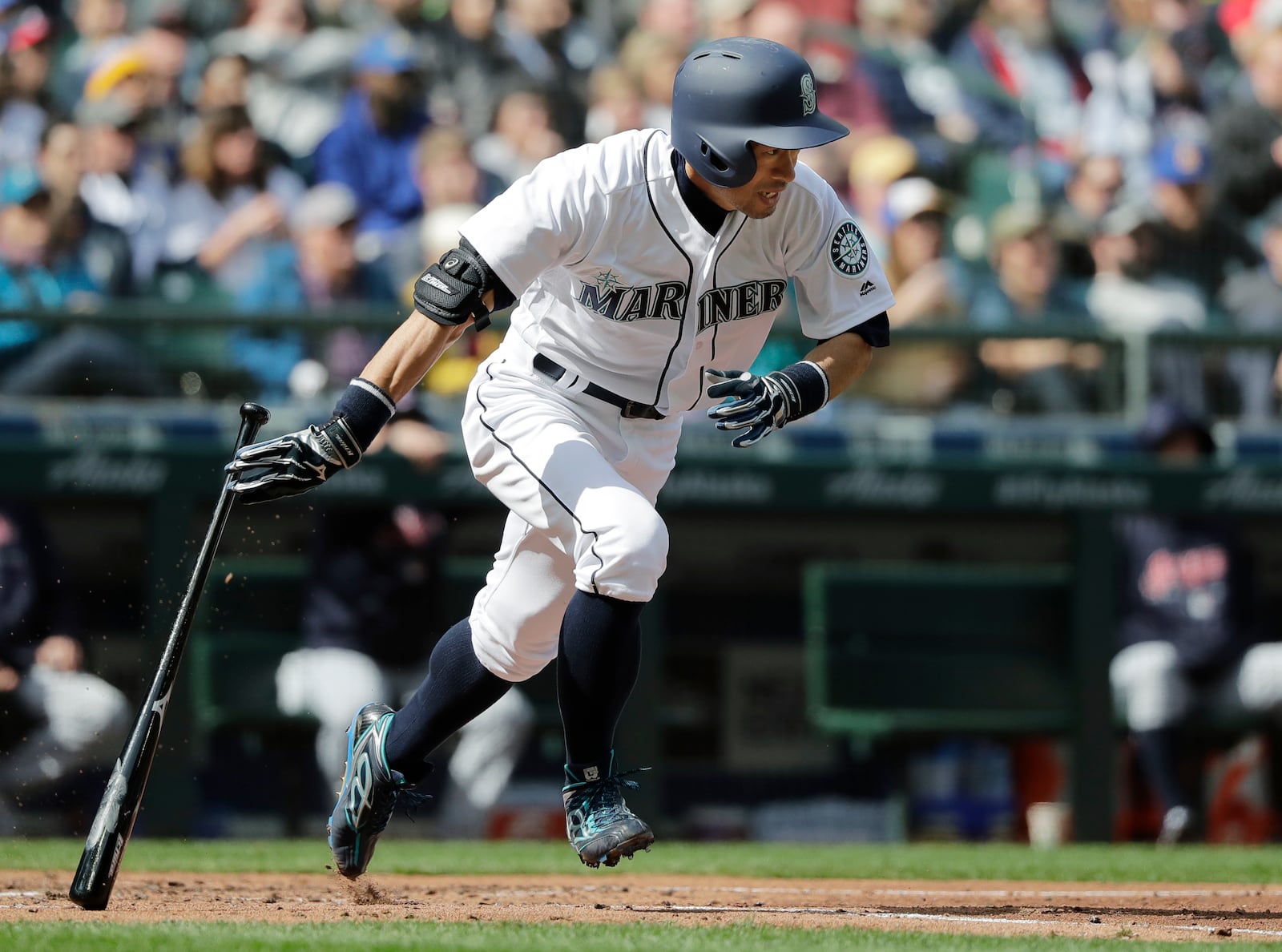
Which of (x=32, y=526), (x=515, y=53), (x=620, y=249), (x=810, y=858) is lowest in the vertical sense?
(x=810, y=858)

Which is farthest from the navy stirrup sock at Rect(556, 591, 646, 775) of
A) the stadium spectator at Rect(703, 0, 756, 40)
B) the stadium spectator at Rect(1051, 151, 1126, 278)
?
the stadium spectator at Rect(703, 0, 756, 40)

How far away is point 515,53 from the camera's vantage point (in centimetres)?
916

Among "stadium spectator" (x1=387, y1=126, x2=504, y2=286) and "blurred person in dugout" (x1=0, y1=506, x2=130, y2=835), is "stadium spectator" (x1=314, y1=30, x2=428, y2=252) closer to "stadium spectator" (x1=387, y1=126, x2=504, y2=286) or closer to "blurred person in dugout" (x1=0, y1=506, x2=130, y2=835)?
"stadium spectator" (x1=387, y1=126, x2=504, y2=286)

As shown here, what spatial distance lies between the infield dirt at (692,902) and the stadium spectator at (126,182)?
334cm

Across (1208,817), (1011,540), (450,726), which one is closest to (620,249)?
(450,726)

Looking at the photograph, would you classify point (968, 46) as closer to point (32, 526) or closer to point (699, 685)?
point (699, 685)

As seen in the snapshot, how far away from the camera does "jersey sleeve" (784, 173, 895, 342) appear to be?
413cm

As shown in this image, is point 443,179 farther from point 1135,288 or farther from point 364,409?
point 364,409

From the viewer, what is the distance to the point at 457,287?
3.82m

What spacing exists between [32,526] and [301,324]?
1219 mm

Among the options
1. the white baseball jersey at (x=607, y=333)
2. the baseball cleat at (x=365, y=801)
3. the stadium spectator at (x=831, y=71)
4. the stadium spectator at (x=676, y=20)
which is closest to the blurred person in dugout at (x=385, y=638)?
the baseball cleat at (x=365, y=801)

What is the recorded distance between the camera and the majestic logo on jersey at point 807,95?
389 cm

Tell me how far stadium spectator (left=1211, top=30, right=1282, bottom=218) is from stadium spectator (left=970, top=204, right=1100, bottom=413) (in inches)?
44.4

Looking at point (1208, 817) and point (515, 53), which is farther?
point (515, 53)
